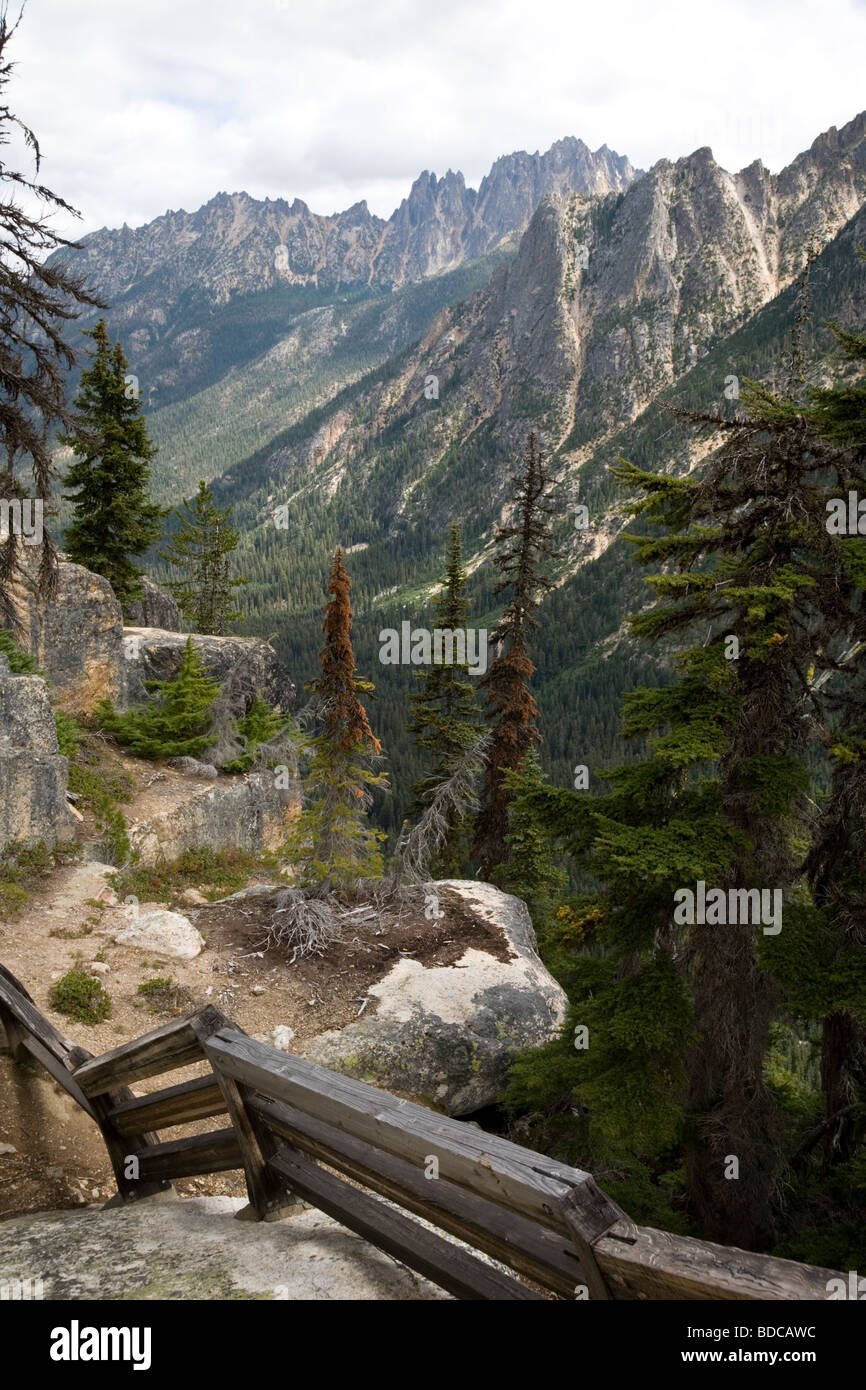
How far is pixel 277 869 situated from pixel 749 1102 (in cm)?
1443

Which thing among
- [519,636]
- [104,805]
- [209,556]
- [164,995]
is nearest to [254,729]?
[104,805]

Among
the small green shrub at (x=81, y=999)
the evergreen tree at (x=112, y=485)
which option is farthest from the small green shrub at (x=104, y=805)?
the evergreen tree at (x=112, y=485)

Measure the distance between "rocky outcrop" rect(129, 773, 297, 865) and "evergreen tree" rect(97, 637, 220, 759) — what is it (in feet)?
6.29

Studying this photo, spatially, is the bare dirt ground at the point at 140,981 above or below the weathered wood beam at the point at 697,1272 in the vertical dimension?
below

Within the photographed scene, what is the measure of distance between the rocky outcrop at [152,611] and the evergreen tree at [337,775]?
2044cm

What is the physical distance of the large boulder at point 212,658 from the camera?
2708cm

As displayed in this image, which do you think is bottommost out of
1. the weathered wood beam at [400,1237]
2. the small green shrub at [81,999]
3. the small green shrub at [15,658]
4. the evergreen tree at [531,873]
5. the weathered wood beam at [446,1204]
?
the evergreen tree at [531,873]

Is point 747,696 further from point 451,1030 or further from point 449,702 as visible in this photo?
point 449,702

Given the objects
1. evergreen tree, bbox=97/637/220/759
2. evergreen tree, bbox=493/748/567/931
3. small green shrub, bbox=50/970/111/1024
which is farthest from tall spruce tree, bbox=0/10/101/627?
evergreen tree, bbox=493/748/567/931

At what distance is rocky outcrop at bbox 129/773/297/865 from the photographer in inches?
736

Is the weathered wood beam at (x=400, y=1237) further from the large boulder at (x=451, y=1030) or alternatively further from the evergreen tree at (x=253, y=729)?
the evergreen tree at (x=253, y=729)
